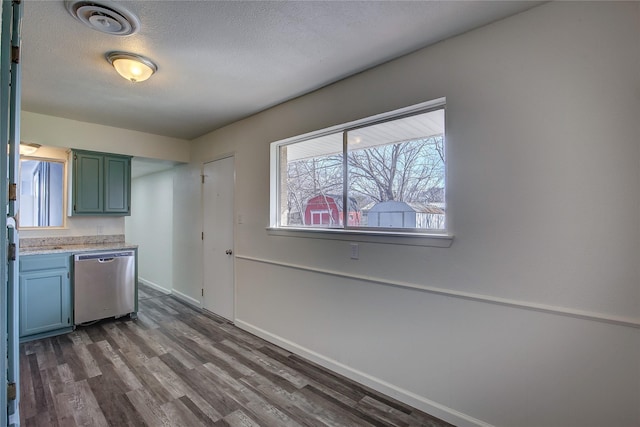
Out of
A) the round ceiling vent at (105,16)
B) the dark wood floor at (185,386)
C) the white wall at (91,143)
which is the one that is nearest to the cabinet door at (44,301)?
the dark wood floor at (185,386)

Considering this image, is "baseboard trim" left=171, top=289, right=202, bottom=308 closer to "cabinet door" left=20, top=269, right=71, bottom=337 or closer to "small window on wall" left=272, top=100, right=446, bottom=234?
"cabinet door" left=20, top=269, right=71, bottom=337

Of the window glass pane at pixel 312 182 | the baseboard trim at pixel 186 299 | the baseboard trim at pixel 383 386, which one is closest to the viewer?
the baseboard trim at pixel 383 386

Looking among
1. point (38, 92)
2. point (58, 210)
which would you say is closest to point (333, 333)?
point (38, 92)

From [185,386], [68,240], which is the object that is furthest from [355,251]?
[68,240]

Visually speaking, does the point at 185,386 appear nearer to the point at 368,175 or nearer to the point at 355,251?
the point at 355,251

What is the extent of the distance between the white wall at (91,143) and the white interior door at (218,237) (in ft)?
2.35

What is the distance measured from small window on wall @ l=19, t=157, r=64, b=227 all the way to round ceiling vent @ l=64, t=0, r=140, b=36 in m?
2.92

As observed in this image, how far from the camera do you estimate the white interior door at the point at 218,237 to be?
3773 millimetres

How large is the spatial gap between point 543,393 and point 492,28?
210cm

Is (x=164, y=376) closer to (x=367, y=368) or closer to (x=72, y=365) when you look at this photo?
(x=72, y=365)

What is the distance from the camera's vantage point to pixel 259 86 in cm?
268

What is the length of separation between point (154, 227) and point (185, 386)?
3875mm

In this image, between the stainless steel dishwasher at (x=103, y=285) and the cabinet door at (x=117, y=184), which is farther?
the cabinet door at (x=117, y=184)

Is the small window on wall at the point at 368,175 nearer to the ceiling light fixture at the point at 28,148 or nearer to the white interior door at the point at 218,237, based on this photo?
the white interior door at the point at 218,237
